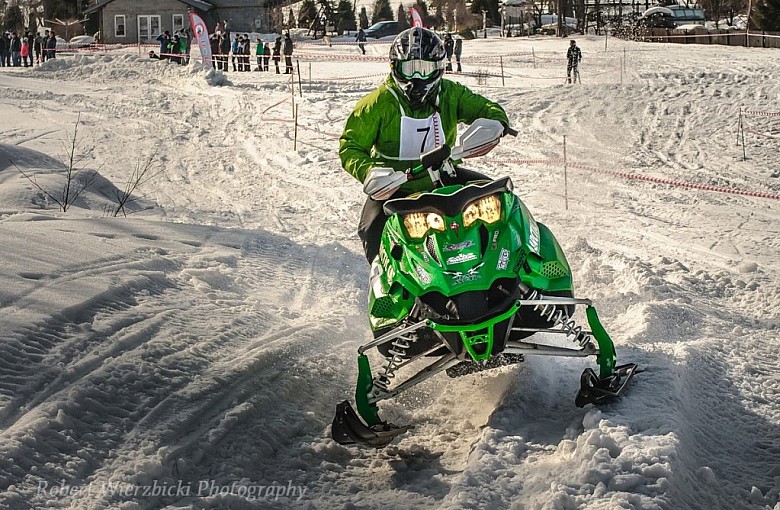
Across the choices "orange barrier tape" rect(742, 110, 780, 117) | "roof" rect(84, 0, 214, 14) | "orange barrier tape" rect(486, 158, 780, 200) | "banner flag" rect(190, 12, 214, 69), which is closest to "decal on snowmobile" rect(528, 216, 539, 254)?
"orange barrier tape" rect(486, 158, 780, 200)

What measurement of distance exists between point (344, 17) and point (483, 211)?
63.2m

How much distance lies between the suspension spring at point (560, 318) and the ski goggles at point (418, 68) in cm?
156

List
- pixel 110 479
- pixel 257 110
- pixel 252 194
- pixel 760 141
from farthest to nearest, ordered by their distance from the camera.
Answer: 1. pixel 257 110
2. pixel 760 141
3. pixel 252 194
4. pixel 110 479

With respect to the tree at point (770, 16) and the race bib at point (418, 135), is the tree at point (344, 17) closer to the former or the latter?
the tree at point (770, 16)

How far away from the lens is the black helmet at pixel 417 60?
213 inches

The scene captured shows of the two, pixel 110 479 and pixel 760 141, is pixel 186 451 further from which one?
pixel 760 141

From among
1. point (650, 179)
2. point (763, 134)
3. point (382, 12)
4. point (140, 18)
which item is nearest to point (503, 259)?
point (650, 179)

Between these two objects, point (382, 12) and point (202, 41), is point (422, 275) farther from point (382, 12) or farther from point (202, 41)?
point (382, 12)

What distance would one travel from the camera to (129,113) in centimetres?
2239

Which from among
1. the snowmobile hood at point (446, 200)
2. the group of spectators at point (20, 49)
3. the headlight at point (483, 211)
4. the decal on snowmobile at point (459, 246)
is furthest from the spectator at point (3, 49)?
the decal on snowmobile at point (459, 246)

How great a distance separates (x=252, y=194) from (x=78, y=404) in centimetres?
963

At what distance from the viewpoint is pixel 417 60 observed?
215 inches

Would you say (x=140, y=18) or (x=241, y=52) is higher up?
(x=140, y=18)

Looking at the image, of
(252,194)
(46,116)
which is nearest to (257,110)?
(46,116)
